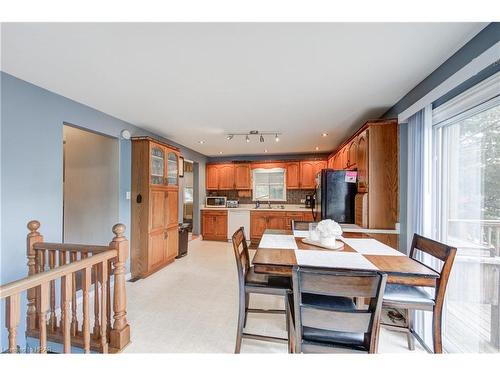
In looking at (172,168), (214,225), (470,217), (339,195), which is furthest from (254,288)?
(214,225)

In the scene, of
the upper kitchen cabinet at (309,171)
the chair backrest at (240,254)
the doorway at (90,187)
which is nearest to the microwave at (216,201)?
the upper kitchen cabinet at (309,171)

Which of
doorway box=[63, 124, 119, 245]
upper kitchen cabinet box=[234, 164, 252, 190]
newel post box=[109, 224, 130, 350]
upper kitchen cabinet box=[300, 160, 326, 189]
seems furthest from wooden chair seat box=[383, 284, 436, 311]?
upper kitchen cabinet box=[234, 164, 252, 190]

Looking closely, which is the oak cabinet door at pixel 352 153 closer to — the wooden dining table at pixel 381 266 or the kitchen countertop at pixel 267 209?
the wooden dining table at pixel 381 266

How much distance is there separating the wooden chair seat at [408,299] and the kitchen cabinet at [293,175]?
435cm

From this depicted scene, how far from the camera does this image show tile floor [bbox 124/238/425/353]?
1933 mm

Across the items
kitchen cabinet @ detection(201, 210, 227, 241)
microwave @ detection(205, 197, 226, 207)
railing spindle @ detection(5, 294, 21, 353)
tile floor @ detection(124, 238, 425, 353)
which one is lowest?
tile floor @ detection(124, 238, 425, 353)

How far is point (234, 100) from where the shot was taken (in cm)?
254

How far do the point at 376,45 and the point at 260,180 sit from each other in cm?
489

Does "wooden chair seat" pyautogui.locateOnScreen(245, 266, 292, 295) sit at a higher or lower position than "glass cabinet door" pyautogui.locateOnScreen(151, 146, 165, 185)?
lower

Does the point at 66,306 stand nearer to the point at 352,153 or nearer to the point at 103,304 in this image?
the point at 103,304

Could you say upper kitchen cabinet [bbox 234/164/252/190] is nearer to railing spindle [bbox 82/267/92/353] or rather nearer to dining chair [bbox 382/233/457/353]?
dining chair [bbox 382/233/457/353]

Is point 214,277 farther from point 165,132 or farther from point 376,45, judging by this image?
point 376,45

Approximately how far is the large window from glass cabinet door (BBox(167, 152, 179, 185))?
3.71m
